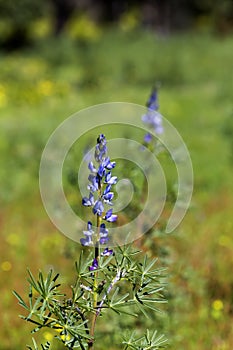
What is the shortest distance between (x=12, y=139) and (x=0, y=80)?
5.70 metres

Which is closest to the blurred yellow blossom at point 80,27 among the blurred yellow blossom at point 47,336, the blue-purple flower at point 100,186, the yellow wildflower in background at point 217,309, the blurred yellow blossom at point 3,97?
the blurred yellow blossom at point 3,97

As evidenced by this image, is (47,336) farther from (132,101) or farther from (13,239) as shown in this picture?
(132,101)

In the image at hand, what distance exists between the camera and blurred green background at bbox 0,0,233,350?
12.2 feet

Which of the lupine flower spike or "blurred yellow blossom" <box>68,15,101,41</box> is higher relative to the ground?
"blurred yellow blossom" <box>68,15,101,41</box>

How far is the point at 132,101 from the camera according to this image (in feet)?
37.8

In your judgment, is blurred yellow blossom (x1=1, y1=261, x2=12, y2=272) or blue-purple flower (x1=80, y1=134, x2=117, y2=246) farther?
blurred yellow blossom (x1=1, y1=261, x2=12, y2=272)

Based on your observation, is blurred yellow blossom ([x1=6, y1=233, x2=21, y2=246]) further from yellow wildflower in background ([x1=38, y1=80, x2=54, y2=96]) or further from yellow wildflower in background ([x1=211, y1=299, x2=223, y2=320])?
yellow wildflower in background ([x1=38, y1=80, x2=54, y2=96])

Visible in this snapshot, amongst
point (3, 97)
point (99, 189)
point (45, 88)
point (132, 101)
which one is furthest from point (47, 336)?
point (45, 88)

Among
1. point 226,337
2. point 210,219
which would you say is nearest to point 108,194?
point 226,337

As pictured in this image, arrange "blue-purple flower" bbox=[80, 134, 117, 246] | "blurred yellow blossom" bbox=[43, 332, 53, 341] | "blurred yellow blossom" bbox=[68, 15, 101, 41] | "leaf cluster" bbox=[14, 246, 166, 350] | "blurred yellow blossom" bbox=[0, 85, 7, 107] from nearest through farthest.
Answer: "leaf cluster" bbox=[14, 246, 166, 350], "blue-purple flower" bbox=[80, 134, 117, 246], "blurred yellow blossom" bbox=[43, 332, 53, 341], "blurred yellow blossom" bbox=[0, 85, 7, 107], "blurred yellow blossom" bbox=[68, 15, 101, 41]

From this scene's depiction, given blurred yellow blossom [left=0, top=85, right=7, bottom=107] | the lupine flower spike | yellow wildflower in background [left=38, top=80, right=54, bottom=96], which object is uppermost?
yellow wildflower in background [left=38, top=80, right=54, bottom=96]

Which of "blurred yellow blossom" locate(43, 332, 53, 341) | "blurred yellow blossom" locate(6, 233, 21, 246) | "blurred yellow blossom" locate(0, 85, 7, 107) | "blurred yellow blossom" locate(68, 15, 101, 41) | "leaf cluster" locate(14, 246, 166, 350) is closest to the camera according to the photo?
"leaf cluster" locate(14, 246, 166, 350)

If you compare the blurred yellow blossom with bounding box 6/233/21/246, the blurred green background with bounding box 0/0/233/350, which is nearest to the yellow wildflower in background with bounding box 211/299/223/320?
the blurred green background with bounding box 0/0/233/350

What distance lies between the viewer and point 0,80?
546 inches
